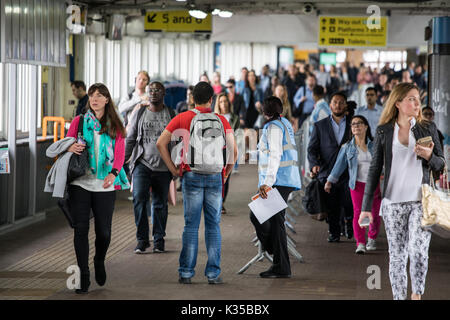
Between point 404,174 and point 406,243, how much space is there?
53 cm

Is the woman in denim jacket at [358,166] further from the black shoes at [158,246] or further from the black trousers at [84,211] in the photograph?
the black trousers at [84,211]

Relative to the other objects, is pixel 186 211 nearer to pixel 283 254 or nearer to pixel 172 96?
pixel 283 254

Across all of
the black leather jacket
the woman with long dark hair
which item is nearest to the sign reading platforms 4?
the woman with long dark hair

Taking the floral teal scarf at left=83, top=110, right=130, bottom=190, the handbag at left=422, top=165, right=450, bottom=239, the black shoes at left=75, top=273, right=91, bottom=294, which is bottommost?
the black shoes at left=75, top=273, right=91, bottom=294

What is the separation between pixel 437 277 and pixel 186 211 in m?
2.68

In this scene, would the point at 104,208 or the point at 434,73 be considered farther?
the point at 434,73

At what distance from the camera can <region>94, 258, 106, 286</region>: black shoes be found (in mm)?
8156

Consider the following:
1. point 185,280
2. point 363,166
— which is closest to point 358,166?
point 363,166

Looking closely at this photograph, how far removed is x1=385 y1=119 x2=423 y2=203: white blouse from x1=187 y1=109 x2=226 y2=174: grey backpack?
6.63 feet

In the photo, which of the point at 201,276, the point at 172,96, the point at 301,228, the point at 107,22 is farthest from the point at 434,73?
the point at 172,96

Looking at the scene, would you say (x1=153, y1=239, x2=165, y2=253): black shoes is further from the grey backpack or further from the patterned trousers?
the patterned trousers

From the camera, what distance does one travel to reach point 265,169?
875cm
